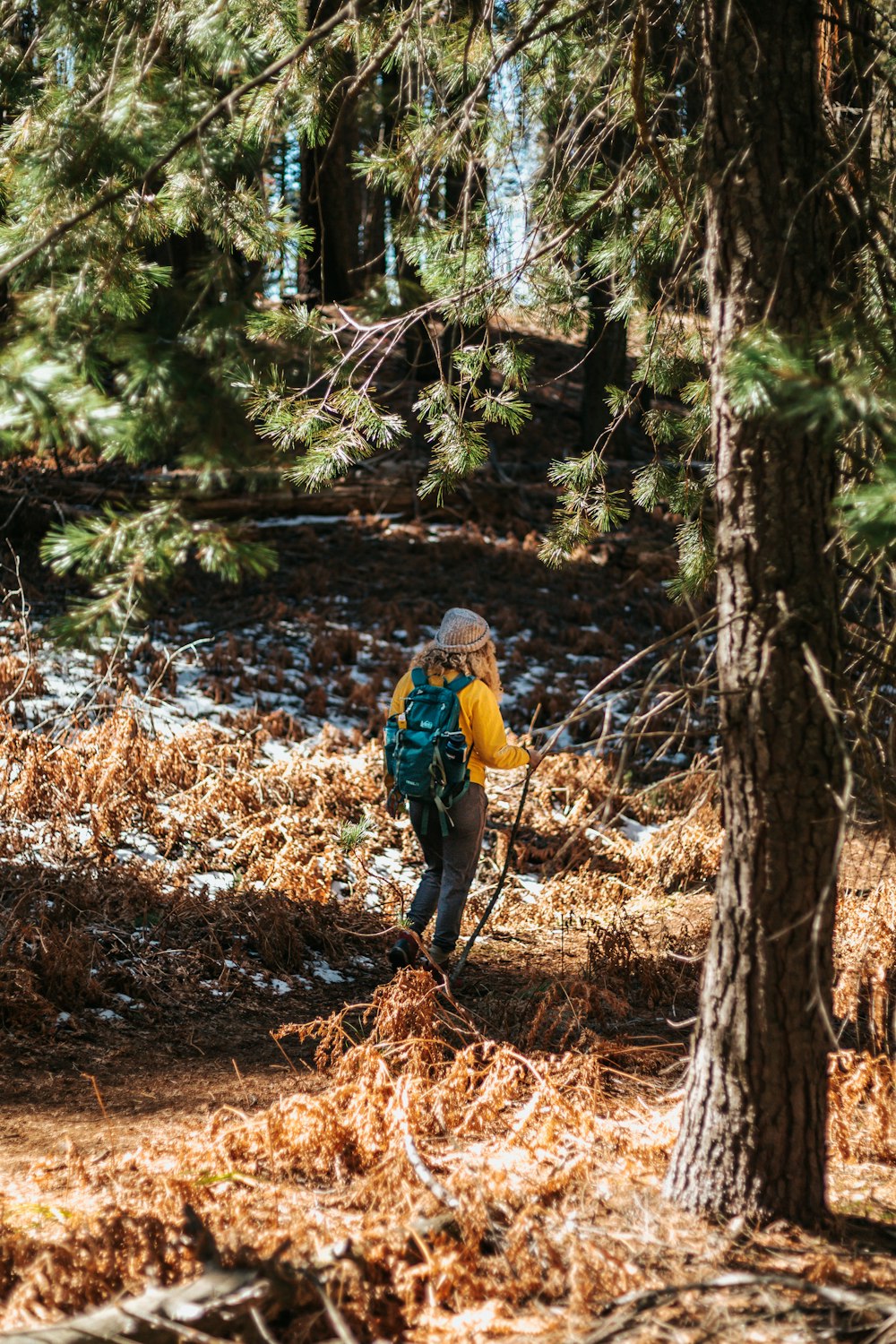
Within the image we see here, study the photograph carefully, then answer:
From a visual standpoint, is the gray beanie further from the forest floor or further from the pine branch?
the pine branch

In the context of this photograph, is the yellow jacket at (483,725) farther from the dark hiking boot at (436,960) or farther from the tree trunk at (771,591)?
the tree trunk at (771,591)

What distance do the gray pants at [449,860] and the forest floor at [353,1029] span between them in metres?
0.41

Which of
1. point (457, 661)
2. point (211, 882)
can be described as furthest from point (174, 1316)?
point (211, 882)

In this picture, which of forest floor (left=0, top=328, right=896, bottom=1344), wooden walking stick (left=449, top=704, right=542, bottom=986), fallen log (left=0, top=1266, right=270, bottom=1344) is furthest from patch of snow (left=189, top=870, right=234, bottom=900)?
fallen log (left=0, top=1266, right=270, bottom=1344)

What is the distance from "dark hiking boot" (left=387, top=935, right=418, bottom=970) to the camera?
227 inches

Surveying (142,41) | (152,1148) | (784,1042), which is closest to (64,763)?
(152,1148)

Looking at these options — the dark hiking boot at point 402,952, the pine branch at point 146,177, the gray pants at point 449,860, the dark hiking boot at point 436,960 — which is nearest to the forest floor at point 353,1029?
the dark hiking boot at point 436,960

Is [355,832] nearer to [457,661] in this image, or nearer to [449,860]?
[449,860]

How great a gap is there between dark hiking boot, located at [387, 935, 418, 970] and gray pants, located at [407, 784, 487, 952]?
82 millimetres

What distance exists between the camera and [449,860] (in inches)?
227

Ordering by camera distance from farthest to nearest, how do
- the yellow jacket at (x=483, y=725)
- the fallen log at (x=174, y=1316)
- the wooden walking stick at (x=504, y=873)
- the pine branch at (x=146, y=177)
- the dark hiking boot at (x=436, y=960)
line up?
the dark hiking boot at (x=436, y=960), the yellow jacket at (x=483, y=725), the wooden walking stick at (x=504, y=873), the pine branch at (x=146, y=177), the fallen log at (x=174, y=1316)

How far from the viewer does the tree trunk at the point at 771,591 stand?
3127 mm

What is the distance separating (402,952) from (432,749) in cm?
124

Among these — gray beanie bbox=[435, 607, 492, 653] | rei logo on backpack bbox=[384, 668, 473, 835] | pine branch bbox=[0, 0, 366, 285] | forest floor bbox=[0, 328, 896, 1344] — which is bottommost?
forest floor bbox=[0, 328, 896, 1344]
